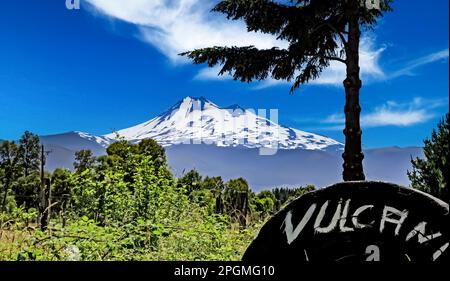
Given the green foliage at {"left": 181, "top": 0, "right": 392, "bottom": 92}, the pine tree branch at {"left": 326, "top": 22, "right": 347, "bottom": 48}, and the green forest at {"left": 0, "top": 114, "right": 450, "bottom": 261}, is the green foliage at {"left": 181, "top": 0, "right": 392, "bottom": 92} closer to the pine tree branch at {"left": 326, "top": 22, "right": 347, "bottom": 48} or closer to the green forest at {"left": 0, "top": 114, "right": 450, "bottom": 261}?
the pine tree branch at {"left": 326, "top": 22, "right": 347, "bottom": 48}

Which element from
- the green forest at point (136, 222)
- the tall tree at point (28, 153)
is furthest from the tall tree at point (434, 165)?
the tall tree at point (28, 153)

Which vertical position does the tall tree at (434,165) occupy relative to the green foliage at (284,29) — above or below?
below

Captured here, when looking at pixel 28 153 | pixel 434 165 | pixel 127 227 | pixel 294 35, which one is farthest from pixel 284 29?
pixel 28 153

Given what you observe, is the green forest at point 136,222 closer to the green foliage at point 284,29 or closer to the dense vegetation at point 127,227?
the dense vegetation at point 127,227

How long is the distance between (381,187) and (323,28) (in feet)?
42.9

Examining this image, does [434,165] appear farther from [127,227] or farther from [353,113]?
[127,227]

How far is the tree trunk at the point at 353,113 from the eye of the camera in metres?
13.5

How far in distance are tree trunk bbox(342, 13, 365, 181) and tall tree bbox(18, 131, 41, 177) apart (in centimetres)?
1836

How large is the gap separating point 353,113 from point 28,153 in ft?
64.7

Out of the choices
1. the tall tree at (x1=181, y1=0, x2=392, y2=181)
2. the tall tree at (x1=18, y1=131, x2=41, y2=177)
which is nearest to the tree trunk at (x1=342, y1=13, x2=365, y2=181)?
the tall tree at (x1=181, y1=0, x2=392, y2=181)

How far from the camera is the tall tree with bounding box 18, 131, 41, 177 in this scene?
2728 cm

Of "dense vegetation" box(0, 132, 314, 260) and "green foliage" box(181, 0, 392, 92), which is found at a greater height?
"green foliage" box(181, 0, 392, 92)

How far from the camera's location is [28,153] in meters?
27.8

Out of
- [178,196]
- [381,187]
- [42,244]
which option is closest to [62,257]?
[42,244]
